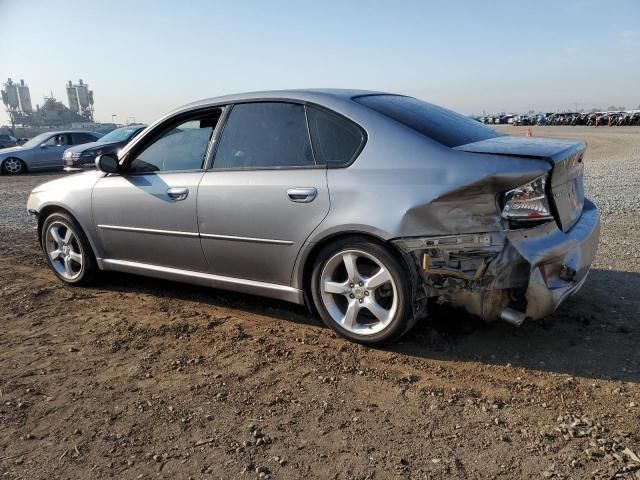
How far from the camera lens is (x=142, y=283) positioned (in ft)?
16.4

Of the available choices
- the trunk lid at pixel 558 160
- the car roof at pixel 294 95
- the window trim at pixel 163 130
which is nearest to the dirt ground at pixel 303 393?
the trunk lid at pixel 558 160

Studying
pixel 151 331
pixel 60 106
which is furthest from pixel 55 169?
pixel 60 106

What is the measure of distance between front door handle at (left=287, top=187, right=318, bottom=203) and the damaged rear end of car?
0.63 metres

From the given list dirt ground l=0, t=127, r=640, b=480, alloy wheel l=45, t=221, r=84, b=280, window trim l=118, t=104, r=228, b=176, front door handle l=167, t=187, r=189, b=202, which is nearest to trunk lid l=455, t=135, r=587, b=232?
dirt ground l=0, t=127, r=640, b=480

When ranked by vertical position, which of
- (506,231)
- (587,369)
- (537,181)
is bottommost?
(587,369)

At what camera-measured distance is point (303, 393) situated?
290cm

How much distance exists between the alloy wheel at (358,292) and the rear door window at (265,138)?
2.37ft

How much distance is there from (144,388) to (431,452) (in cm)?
163

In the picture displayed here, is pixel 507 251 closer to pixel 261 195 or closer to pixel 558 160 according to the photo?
pixel 558 160

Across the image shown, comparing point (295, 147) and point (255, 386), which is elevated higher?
point (295, 147)

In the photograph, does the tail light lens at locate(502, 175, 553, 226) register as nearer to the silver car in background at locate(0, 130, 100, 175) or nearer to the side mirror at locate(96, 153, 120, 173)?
the side mirror at locate(96, 153, 120, 173)

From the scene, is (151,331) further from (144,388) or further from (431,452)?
(431,452)

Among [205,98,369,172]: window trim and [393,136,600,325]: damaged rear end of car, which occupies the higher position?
[205,98,369,172]: window trim

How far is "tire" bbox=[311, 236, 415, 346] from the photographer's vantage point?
10.5 ft
